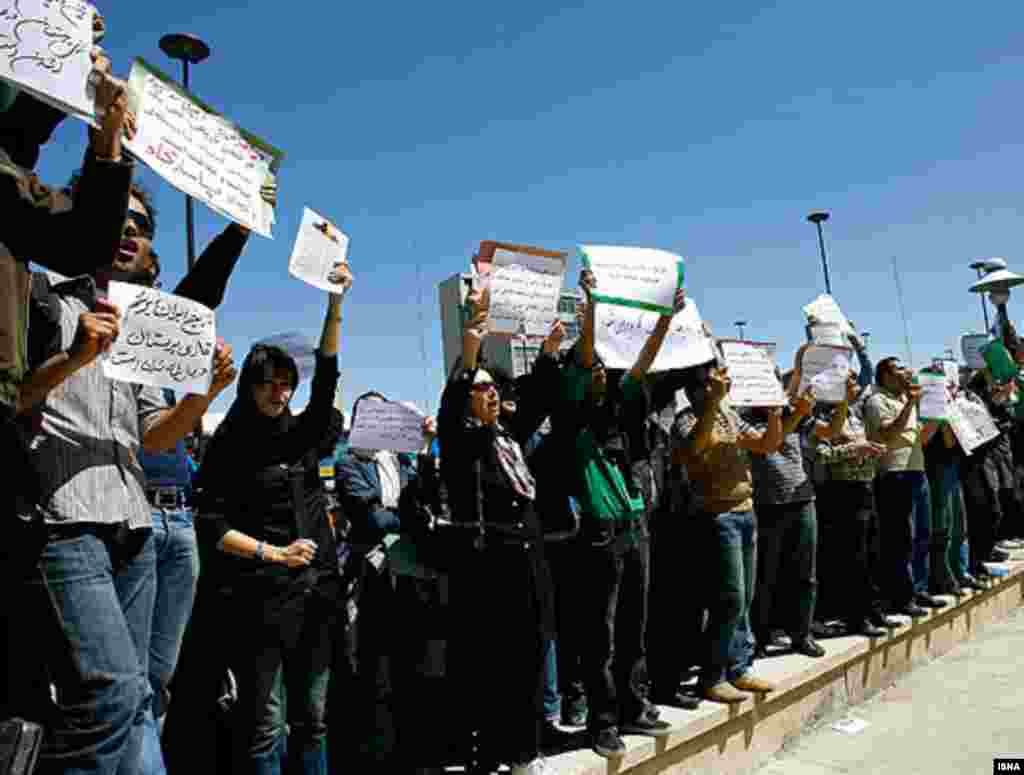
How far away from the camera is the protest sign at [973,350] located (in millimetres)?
8273

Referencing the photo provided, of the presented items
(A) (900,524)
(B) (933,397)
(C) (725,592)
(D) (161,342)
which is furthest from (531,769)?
(B) (933,397)

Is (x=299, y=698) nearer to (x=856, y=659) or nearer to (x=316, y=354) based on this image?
(x=316, y=354)

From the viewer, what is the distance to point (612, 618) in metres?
3.62

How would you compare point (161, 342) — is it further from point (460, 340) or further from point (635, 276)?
point (635, 276)

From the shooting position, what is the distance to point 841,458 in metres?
5.45

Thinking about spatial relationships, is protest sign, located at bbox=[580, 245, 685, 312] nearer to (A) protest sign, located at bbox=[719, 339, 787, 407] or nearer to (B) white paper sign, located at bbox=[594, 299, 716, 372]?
(B) white paper sign, located at bbox=[594, 299, 716, 372]

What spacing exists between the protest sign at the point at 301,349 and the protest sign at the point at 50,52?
155 centimetres

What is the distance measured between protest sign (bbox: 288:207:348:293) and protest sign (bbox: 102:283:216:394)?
1.99ft

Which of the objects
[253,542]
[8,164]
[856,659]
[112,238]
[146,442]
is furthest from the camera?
[856,659]

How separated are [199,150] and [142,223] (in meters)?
0.30

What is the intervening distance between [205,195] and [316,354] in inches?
35.6

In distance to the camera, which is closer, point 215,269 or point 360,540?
point 215,269

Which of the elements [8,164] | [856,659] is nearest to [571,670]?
[856,659]

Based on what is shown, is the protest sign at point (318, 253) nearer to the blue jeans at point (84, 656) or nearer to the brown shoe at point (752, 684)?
the blue jeans at point (84, 656)
